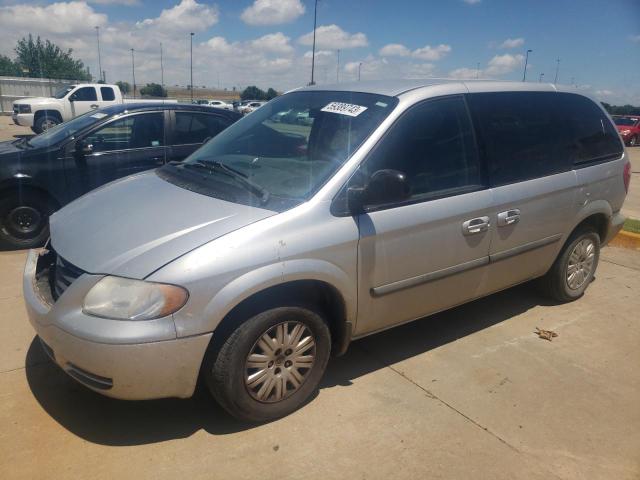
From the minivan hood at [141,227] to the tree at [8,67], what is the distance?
69.5m

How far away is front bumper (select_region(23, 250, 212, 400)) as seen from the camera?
2.35 m

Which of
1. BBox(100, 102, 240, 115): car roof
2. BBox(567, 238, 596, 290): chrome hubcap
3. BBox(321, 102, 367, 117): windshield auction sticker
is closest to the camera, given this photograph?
BBox(321, 102, 367, 117): windshield auction sticker

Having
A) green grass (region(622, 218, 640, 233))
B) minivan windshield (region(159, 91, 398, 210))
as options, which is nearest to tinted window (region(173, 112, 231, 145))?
minivan windshield (region(159, 91, 398, 210))

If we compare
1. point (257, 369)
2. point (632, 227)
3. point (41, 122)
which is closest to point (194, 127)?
point (257, 369)

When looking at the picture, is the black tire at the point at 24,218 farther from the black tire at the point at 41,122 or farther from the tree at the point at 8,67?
the tree at the point at 8,67

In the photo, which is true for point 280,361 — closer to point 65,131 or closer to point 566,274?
point 566,274

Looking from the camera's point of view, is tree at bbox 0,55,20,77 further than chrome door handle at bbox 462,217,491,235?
Yes

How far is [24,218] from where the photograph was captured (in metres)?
5.73

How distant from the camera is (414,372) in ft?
11.4

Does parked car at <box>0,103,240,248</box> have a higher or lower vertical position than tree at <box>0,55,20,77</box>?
lower

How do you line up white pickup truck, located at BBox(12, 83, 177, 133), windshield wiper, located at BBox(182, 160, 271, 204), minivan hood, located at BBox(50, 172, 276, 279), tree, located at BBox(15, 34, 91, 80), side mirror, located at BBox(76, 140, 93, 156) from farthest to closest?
tree, located at BBox(15, 34, 91, 80)
white pickup truck, located at BBox(12, 83, 177, 133)
side mirror, located at BBox(76, 140, 93, 156)
windshield wiper, located at BBox(182, 160, 271, 204)
minivan hood, located at BBox(50, 172, 276, 279)

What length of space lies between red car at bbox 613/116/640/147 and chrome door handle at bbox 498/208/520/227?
90.5ft

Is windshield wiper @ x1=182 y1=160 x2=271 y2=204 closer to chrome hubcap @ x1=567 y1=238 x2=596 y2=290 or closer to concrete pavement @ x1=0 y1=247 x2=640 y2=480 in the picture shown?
concrete pavement @ x1=0 y1=247 x2=640 y2=480

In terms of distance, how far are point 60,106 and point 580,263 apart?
68.0 ft
